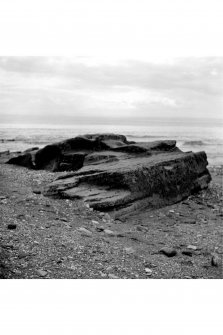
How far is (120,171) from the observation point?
25.7 ft

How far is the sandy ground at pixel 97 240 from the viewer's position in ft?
16.3

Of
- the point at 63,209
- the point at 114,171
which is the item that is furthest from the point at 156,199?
the point at 63,209

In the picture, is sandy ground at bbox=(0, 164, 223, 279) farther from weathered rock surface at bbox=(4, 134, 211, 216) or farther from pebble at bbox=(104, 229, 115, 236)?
weathered rock surface at bbox=(4, 134, 211, 216)

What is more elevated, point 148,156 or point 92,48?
point 92,48

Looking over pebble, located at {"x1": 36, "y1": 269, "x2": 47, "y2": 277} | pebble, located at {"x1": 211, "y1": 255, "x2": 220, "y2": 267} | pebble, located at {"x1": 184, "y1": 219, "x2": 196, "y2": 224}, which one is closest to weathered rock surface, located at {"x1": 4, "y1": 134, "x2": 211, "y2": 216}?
pebble, located at {"x1": 184, "y1": 219, "x2": 196, "y2": 224}

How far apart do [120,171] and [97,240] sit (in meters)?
2.18

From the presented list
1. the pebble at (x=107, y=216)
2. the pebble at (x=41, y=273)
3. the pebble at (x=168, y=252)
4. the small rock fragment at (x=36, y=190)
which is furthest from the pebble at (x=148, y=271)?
the small rock fragment at (x=36, y=190)

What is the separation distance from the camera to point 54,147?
11094mm

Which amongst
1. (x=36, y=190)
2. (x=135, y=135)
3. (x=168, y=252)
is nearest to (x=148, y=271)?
(x=168, y=252)

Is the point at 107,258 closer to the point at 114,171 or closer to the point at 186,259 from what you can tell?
the point at 186,259

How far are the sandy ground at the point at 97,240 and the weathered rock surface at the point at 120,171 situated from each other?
30 centimetres

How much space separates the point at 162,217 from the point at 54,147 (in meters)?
4.59

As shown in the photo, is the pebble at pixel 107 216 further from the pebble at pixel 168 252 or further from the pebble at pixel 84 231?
the pebble at pixel 168 252

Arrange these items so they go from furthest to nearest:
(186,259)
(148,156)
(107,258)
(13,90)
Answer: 1. (148,156)
2. (13,90)
3. (186,259)
4. (107,258)
